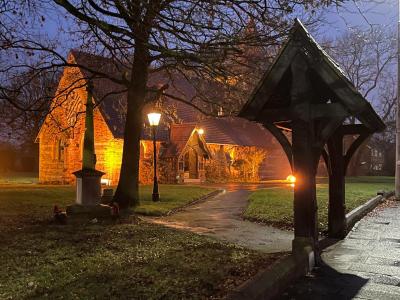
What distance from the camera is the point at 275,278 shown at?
5.42 meters

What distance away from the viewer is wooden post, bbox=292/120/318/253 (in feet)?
22.9

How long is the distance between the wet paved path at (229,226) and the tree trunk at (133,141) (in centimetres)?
180

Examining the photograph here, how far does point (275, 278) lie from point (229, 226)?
6.58 m

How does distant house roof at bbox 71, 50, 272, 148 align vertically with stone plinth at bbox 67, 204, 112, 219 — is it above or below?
above

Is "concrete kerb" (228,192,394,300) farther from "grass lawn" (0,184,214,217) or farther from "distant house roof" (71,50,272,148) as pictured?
"distant house roof" (71,50,272,148)

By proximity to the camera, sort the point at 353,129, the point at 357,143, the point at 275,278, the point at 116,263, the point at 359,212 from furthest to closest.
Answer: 1. the point at 359,212
2. the point at 353,129
3. the point at 357,143
4. the point at 116,263
5. the point at 275,278

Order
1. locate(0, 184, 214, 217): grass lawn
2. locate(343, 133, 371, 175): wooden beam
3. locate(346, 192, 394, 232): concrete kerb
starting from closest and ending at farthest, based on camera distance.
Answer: locate(343, 133, 371, 175): wooden beam
locate(346, 192, 394, 232): concrete kerb
locate(0, 184, 214, 217): grass lawn

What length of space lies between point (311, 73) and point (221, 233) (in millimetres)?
4988

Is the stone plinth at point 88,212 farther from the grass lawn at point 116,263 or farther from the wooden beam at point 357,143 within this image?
the wooden beam at point 357,143

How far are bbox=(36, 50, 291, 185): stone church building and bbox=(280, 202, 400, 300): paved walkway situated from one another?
57.3 feet

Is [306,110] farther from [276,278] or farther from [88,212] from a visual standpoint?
[88,212]

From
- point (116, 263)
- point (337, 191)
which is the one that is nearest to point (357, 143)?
point (337, 191)

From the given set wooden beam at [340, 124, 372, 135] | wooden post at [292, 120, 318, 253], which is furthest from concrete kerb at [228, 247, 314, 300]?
wooden beam at [340, 124, 372, 135]

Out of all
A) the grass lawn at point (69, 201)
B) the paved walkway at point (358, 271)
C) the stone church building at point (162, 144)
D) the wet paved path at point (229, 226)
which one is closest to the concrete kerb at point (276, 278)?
the paved walkway at point (358, 271)
